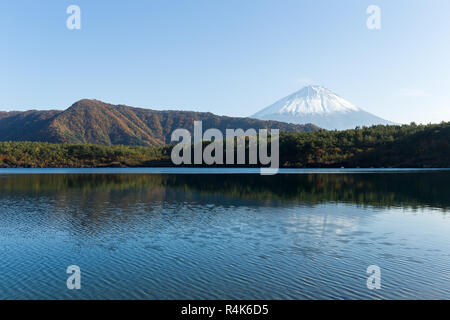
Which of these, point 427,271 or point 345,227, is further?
point 345,227

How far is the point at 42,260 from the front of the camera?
2242cm

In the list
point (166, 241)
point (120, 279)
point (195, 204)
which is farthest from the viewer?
point (195, 204)

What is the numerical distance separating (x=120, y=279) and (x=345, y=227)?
22.3 meters

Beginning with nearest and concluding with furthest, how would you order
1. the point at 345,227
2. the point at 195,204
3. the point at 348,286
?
the point at 348,286, the point at 345,227, the point at 195,204

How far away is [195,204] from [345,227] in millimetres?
22703

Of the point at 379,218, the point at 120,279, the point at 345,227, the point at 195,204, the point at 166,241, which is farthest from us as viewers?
the point at 195,204

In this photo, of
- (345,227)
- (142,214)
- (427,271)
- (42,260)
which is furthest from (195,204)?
(427,271)
